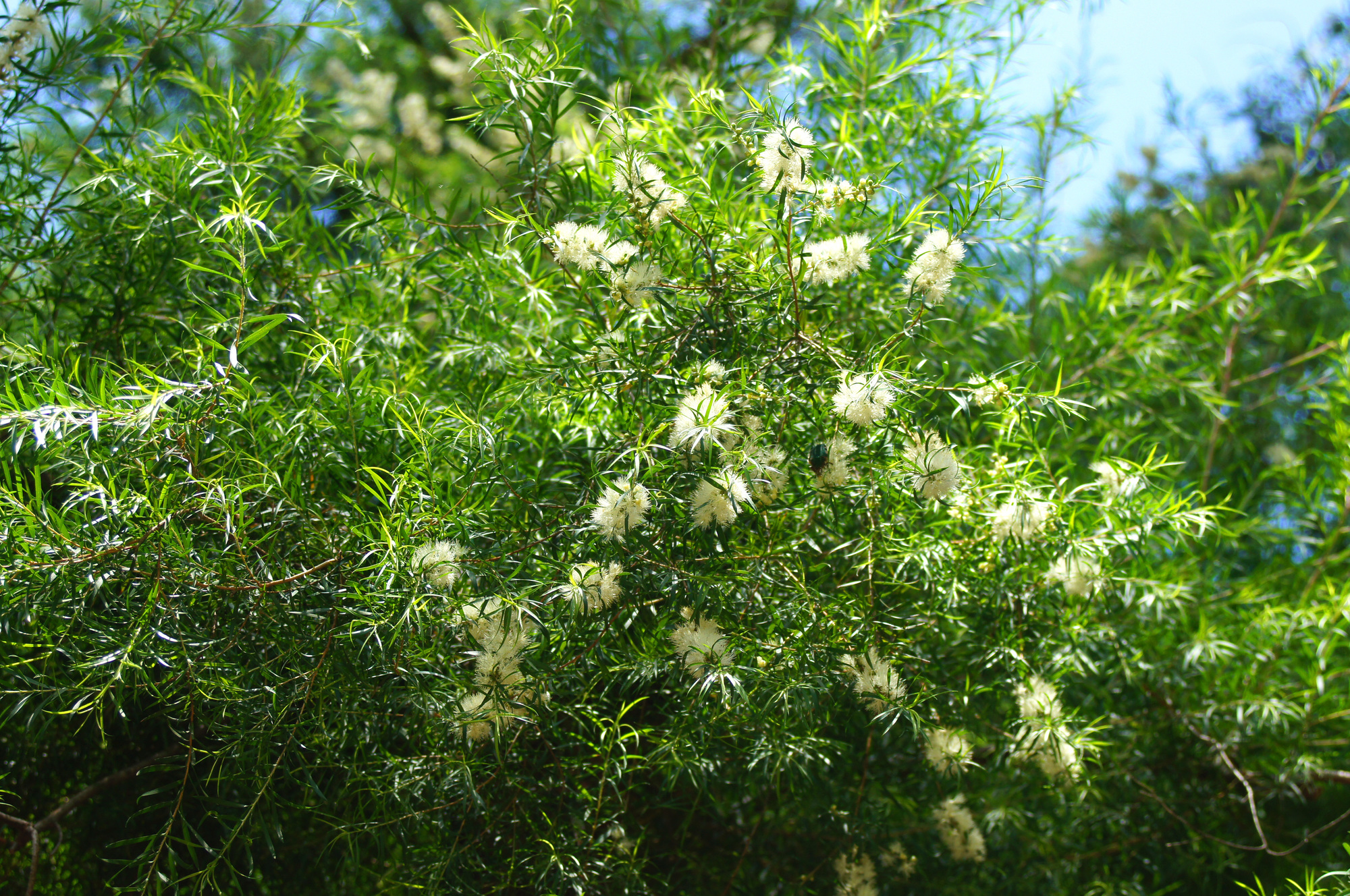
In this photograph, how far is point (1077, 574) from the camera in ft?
5.38

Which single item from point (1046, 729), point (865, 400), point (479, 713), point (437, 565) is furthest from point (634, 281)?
point (1046, 729)

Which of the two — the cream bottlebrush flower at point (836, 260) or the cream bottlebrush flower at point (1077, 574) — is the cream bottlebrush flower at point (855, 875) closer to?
the cream bottlebrush flower at point (1077, 574)

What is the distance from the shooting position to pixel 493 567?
1.43 m

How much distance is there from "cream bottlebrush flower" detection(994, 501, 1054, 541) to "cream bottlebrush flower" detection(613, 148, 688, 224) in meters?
0.71

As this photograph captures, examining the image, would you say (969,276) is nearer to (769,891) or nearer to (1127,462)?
(1127,462)

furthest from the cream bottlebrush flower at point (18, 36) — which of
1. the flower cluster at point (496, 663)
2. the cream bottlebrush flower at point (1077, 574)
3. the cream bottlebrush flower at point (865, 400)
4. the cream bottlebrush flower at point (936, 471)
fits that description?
the cream bottlebrush flower at point (1077, 574)

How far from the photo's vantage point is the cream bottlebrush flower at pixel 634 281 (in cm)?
147

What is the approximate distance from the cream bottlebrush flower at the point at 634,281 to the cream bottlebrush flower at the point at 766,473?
25 cm

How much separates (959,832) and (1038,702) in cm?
36

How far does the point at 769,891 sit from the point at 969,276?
127 cm

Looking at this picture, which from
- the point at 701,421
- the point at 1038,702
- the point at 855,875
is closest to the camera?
the point at 701,421

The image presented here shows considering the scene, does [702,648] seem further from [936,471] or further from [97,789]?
[97,789]

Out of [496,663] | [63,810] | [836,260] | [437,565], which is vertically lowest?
[63,810]

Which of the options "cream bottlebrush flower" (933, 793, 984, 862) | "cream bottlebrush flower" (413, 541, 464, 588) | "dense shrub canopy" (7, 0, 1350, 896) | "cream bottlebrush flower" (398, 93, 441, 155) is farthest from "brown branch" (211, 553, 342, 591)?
"cream bottlebrush flower" (398, 93, 441, 155)
